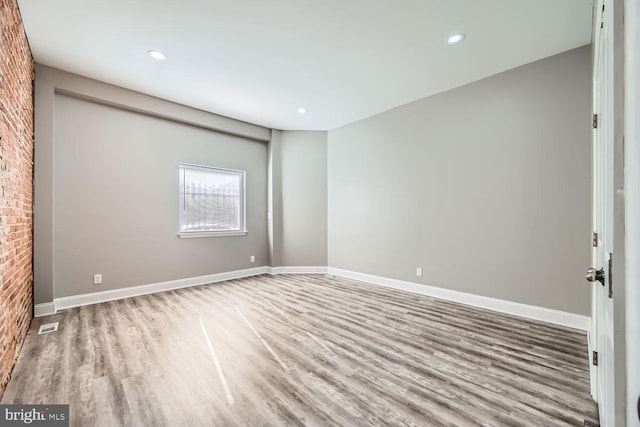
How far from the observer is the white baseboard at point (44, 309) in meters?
3.11

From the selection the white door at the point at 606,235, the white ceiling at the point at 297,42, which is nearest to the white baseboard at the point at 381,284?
the white door at the point at 606,235

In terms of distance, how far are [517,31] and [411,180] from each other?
6.71ft

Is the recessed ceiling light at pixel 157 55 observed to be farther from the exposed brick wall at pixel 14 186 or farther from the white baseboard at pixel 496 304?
the white baseboard at pixel 496 304

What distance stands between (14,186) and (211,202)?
2.62 m

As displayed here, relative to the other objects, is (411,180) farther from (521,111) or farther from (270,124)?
(270,124)

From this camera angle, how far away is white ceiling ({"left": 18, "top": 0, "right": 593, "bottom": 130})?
7.52 ft

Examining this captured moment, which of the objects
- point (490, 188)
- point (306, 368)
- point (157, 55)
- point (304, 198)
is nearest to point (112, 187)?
point (157, 55)

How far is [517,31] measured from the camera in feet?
8.38

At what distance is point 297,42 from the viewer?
2.73 meters

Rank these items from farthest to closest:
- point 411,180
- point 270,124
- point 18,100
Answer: point 270,124, point 411,180, point 18,100

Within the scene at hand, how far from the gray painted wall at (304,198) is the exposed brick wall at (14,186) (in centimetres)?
354

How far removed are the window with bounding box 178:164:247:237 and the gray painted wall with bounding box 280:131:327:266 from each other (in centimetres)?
88

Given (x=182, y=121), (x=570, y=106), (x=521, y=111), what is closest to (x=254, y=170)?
(x=182, y=121)

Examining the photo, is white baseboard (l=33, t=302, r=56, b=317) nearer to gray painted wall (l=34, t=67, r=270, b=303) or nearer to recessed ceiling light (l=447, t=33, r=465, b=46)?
gray painted wall (l=34, t=67, r=270, b=303)
